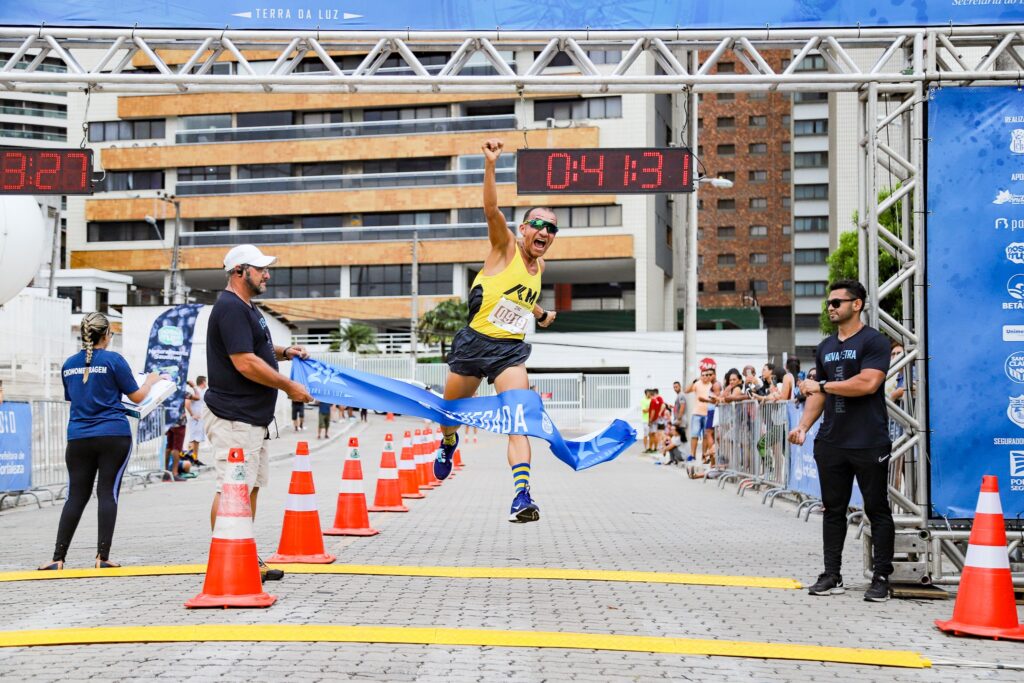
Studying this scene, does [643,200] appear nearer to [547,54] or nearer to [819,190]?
[819,190]

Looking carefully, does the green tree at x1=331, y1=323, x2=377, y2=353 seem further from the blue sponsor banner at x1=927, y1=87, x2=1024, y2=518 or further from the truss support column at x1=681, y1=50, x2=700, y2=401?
the blue sponsor banner at x1=927, y1=87, x2=1024, y2=518

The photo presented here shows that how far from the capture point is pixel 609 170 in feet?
35.4

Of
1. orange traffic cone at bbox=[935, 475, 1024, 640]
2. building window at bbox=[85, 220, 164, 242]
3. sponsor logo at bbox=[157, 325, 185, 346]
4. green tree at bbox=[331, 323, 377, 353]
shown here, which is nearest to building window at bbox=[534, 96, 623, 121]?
green tree at bbox=[331, 323, 377, 353]

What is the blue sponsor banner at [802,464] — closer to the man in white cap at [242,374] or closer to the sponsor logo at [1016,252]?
the sponsor logo at [1016,252]

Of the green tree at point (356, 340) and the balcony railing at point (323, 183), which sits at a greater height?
the balcony railing at point (323, 183)

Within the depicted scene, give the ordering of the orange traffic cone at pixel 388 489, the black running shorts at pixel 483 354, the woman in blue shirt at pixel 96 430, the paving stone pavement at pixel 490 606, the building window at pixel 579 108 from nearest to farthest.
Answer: the paving stone pavement at pixel 490 606, the black running shorts at pixel 483 354, the woman in blue shirt at pixel 96 430, the orange traffic cone at pixel 388 489, the building window at pixel 579 108

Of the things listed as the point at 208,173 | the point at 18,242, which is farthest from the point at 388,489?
the point at 208,173

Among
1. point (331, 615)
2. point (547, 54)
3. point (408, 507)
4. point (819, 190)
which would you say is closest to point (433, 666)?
point (331, 615)

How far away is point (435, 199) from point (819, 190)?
3865 centimetres

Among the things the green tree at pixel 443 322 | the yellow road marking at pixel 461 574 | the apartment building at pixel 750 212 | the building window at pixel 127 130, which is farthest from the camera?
the apartment building at pixel 750 212

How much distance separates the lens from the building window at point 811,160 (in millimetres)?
91275

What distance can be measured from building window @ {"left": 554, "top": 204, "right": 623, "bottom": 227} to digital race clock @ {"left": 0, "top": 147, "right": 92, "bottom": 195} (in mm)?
52010

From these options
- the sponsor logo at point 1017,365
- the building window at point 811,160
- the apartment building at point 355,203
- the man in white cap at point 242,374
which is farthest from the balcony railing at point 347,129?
the man in white cap at point 242,374

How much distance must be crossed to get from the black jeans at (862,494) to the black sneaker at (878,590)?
44 mm
